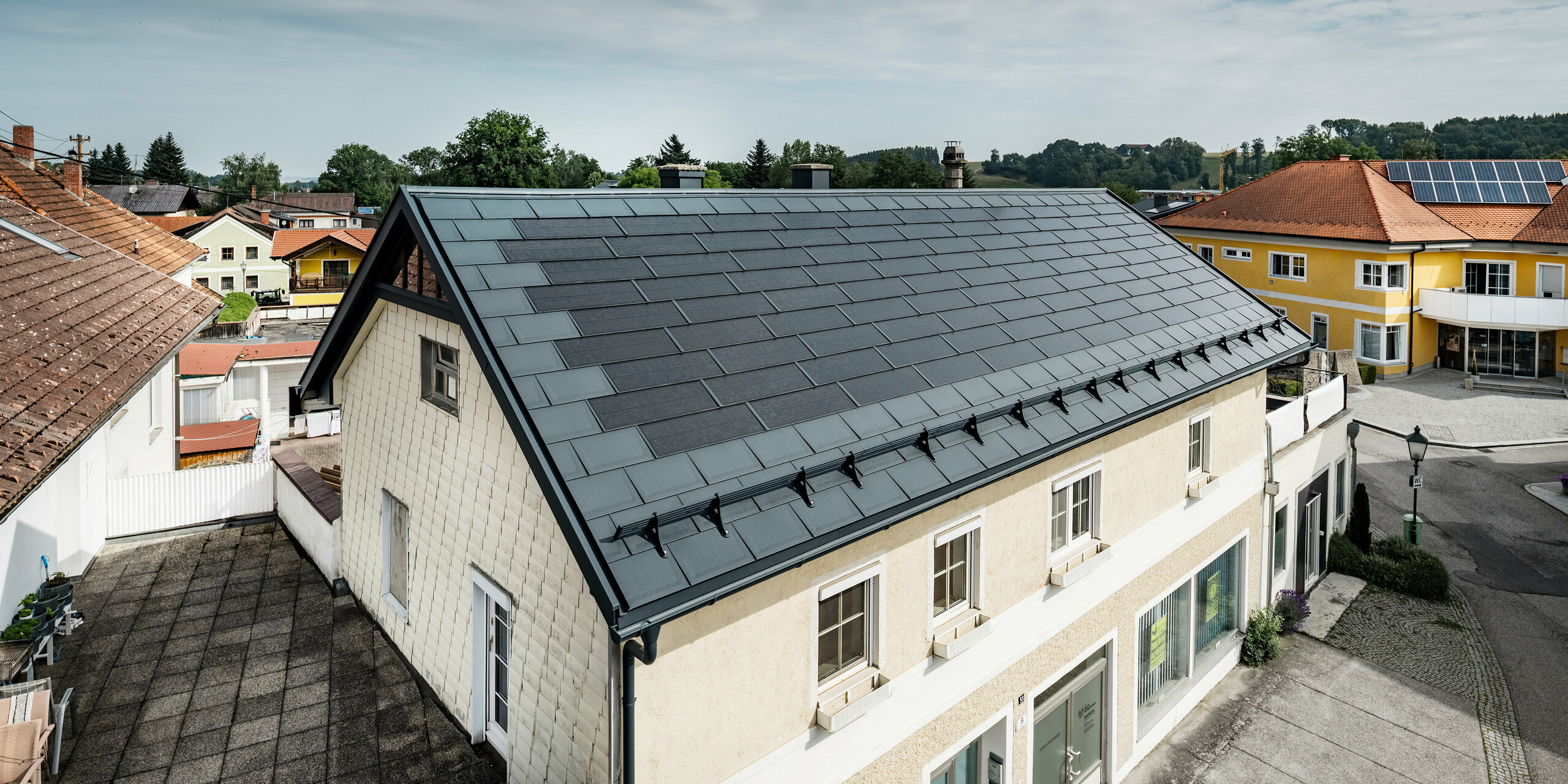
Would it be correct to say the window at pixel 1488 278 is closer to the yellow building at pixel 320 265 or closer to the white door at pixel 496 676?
the white door at pixel 496 676

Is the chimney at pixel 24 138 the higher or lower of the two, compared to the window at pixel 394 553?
higher

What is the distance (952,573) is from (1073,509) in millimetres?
2383

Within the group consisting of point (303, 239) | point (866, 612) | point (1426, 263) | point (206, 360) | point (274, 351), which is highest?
point (303, 239)

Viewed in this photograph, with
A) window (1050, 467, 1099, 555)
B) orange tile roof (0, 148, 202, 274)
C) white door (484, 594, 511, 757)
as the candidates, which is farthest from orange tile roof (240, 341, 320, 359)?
window (1050, 467, 1099, 555)

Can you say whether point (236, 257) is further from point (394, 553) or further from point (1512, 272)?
point (1512, 272)

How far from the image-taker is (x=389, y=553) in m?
9.55

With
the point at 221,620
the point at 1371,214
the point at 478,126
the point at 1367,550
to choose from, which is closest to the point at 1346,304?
the point at 1371,214

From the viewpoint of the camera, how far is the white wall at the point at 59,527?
9.24 metres

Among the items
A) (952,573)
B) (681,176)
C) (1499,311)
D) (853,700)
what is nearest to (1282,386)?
(1499,311)

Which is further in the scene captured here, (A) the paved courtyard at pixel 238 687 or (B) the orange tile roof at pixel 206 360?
(B) the orange tile roof at pixel 206 360

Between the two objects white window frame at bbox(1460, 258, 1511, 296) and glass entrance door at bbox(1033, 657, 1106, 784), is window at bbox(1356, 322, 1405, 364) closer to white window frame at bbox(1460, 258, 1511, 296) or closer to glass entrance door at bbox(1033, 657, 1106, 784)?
white window frame at bbox(1460, 258, 1511, 296)

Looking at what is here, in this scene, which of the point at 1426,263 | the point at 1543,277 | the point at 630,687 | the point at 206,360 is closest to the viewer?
the point at 630,687

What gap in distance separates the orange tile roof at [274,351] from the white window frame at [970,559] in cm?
3225

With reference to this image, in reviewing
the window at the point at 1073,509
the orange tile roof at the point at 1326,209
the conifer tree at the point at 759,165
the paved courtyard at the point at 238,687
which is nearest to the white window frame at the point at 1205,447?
the window at the point at 1073,509
